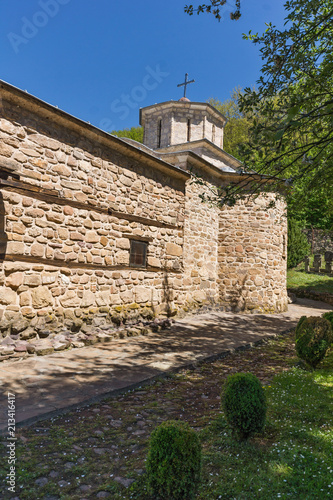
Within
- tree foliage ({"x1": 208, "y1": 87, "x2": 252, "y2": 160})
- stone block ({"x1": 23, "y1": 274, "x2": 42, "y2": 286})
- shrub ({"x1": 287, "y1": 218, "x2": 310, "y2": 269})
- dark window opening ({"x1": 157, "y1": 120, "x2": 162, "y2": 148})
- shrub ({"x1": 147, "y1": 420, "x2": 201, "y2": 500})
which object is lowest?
shrub ({"x1": 147, "y1": 420, "x2": 201, "y2": 500})

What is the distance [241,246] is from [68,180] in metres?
6.80

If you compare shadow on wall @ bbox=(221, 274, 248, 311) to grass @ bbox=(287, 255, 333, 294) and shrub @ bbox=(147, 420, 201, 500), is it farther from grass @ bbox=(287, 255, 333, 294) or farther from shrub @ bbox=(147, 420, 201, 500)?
shrub @ bbox=(147, 420, 201, 500)

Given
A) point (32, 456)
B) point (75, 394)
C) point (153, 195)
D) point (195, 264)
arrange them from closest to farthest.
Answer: point (32, 456) → point (75, 394) → point (153, 195) → point (195, 264)

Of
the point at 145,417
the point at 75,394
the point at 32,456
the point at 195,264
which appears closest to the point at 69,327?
the point at 75,394

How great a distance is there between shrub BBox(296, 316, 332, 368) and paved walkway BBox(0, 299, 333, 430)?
1.44 m

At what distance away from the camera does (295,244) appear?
20.1 meters

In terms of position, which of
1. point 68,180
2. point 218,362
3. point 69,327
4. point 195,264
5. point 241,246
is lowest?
point 218,362

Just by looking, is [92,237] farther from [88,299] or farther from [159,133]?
[159,133]

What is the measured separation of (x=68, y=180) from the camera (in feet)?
20.8

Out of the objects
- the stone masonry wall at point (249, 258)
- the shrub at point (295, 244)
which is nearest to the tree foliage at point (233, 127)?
the shrub at point (295, 244)

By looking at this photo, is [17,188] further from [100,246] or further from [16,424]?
[16,424]

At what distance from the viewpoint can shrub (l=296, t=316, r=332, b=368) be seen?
5.22 metres

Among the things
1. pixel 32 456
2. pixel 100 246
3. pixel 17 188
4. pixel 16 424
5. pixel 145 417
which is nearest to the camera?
pixel 32 456

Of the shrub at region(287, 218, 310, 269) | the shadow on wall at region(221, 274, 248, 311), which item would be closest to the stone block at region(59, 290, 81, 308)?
the shadow on wall at region(221, 274, 248, 311)
